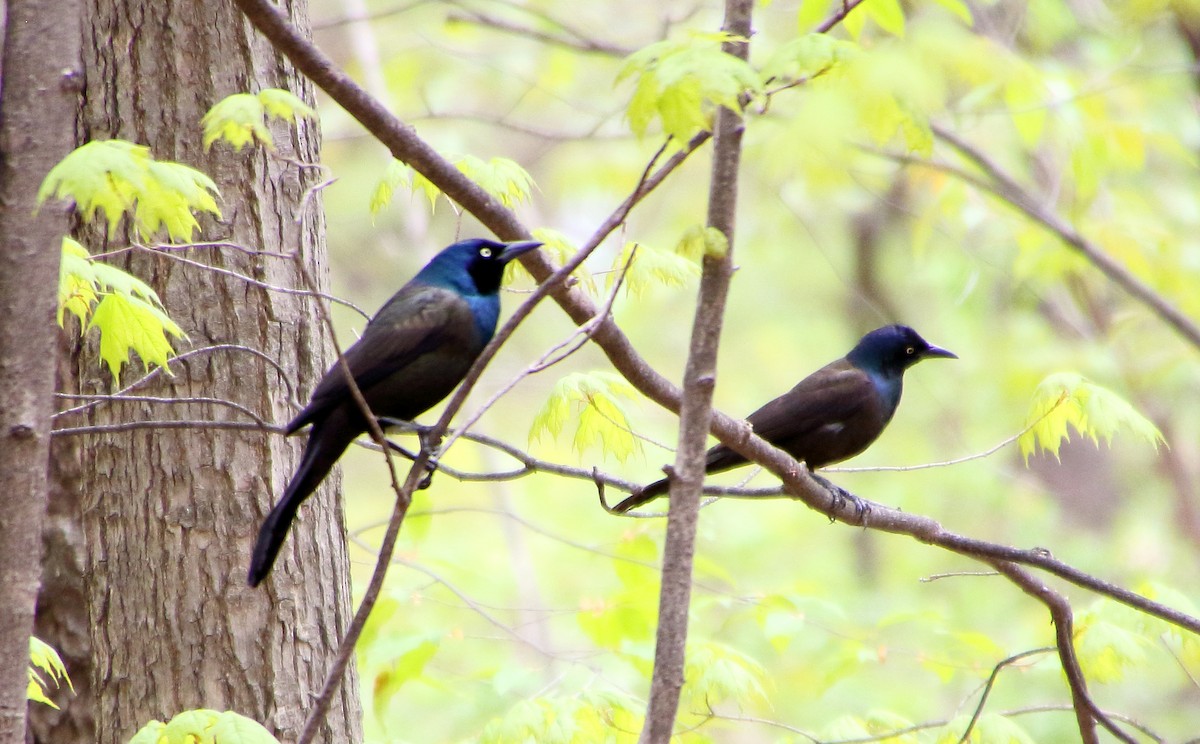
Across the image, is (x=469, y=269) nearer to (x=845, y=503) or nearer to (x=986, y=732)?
(x=845, y=503)

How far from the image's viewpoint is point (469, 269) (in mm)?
3113

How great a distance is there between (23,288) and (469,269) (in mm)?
1453

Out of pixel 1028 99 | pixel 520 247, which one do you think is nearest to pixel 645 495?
pixel 520 247

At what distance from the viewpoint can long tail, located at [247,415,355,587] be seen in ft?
7.75

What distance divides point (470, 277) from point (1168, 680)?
29.8ft

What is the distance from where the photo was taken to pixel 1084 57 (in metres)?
9.09

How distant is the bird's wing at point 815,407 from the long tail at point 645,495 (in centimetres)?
118

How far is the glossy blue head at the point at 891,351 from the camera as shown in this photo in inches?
193

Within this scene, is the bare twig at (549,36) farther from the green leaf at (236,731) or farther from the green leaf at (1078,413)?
the green leaf at (236,731)

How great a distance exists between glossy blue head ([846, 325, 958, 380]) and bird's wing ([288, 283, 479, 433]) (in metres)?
2.49

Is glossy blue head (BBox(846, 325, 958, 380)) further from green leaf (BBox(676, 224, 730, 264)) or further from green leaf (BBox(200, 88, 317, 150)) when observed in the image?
green leaf (BBox(200, 88, 317, 150))

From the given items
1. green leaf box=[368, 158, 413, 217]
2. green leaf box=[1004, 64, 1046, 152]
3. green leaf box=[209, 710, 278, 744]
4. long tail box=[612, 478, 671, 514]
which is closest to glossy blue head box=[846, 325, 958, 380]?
green leaf box=[1004, 64, 1046, 152]

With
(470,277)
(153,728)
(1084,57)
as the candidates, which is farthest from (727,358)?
(153,728)

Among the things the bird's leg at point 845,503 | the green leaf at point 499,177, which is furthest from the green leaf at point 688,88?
the bird's leg at point 845,503
